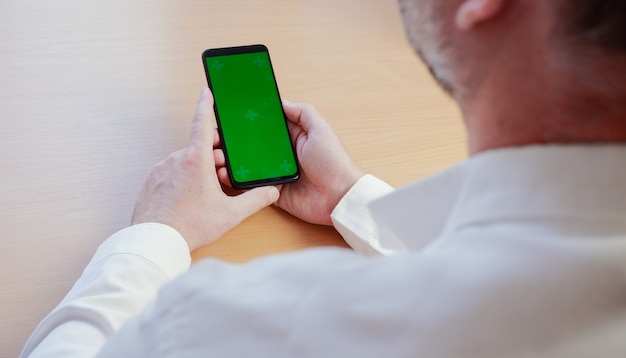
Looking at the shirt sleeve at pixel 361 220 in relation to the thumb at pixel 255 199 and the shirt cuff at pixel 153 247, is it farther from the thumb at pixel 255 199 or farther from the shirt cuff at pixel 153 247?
the shirt cuff at pixel 153 247

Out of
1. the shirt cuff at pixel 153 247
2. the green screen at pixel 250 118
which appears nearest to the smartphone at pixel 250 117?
the green screen at pixel 250 118

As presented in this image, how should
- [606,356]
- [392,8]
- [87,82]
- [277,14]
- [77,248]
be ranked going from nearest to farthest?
[606,356] → [77,248] → [87,82] → [277,14] → [392,8]

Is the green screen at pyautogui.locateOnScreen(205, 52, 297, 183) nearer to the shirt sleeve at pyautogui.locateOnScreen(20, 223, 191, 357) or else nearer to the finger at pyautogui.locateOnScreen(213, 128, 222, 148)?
the finger at pyautogui.locateOnScreen(213, 128, 222, 148)

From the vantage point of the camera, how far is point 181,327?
50 centimetres

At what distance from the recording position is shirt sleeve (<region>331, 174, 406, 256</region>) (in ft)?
2.78

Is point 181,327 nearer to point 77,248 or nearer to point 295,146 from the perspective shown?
point 77,248

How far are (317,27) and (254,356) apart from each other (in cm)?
65

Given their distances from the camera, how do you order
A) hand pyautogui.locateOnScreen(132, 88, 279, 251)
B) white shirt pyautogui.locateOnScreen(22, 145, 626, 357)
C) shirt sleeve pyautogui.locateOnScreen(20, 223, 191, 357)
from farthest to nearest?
hand pyautogui.locateOnScreen(132, 88, 279, 251) → shirt sleeve pyautogui.locateOnScreen(20, 223, 191, 357) → white shirt pyautogui.locateOnScreen(22, 145, 626, 357)

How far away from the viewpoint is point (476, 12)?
20.8 inches

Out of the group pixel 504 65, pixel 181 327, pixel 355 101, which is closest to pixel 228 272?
pixel 181 327

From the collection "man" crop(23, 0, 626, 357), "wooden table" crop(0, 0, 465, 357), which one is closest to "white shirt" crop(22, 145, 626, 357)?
"man" crop(23, 0, 626, 357)

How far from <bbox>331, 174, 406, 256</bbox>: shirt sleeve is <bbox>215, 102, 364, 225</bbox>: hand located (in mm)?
10

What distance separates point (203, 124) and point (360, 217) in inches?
8.5

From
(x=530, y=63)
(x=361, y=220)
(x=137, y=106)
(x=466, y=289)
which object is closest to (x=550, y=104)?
(x=530, y=63)
